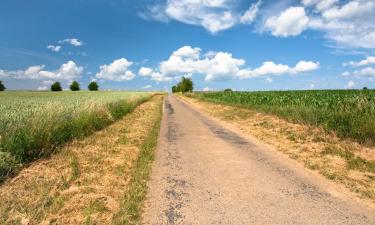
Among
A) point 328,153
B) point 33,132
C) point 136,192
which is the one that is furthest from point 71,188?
point 328,153

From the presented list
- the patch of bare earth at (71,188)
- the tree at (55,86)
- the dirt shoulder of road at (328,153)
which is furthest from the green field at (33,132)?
the tree at (55,86)

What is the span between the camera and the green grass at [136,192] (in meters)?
4.60

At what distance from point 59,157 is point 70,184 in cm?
236

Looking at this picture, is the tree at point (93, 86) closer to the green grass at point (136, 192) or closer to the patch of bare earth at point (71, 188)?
the patch of bare earth at point (71, 188)

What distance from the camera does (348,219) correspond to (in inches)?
179

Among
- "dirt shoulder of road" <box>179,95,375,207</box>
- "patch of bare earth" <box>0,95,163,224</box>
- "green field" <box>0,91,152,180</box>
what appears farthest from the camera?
"green field" <box>0,91,152,180</box>

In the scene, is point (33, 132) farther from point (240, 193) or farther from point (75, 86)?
point (75, 86)

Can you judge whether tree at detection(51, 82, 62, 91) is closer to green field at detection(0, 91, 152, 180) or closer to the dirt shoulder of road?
green field at detection(0, 91, 152, 180)

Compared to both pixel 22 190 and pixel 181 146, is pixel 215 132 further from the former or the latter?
pixel 22 190

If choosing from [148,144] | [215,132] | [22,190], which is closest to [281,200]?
[22,190]

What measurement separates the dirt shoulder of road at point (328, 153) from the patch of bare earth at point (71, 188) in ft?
15.4

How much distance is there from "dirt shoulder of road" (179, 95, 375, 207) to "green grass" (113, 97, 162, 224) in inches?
161

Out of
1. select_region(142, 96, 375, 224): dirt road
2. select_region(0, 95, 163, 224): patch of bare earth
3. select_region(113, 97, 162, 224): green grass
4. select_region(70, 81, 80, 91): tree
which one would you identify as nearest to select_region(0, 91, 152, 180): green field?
select_region(0, 95, 163, 224): patch of bare earth

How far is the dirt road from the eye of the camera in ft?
15.2
